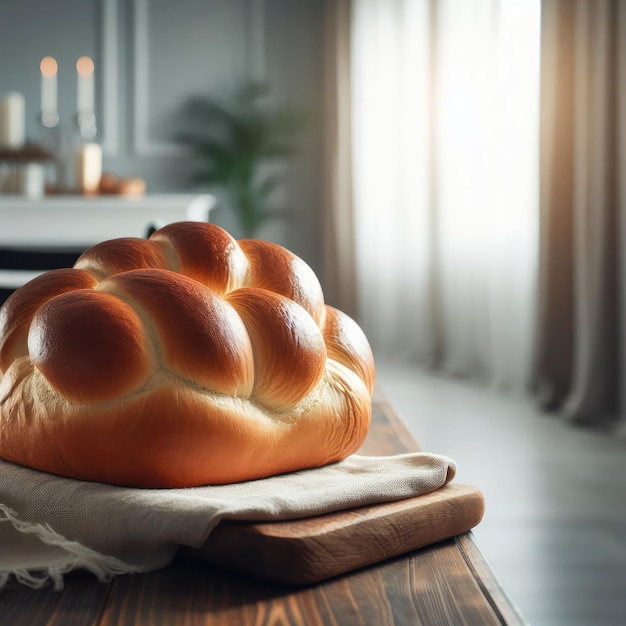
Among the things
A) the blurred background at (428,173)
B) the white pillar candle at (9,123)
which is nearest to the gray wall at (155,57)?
the blurred background at (428,173)

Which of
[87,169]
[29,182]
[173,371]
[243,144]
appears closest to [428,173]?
[243,144]

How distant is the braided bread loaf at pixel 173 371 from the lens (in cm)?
47

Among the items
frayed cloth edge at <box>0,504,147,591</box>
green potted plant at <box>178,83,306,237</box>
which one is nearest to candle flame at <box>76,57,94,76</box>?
green potted plant at <box>178,83,306,237</box>

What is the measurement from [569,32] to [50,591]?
354cm

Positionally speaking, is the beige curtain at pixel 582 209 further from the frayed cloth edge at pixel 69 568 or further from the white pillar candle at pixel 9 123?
the frayed cloth edge at pixel 69 568

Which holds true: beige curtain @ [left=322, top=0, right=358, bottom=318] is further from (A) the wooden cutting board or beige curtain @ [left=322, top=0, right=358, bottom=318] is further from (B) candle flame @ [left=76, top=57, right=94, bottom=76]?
(A) the wooden cutting board

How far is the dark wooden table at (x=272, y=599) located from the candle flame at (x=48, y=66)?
454cm

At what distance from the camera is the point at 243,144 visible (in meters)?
5.12

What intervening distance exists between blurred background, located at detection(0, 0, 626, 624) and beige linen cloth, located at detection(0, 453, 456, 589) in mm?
1438

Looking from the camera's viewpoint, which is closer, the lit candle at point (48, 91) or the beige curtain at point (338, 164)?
the lit candle at point (48, 91)

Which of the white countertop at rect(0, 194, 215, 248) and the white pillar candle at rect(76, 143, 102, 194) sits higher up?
the white pillar candle at rect(76, 143, 102, 194)

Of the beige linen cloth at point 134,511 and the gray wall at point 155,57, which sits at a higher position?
the gray wall at point 155,57

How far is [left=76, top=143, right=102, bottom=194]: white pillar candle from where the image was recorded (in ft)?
13.0

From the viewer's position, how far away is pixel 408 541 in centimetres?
47
